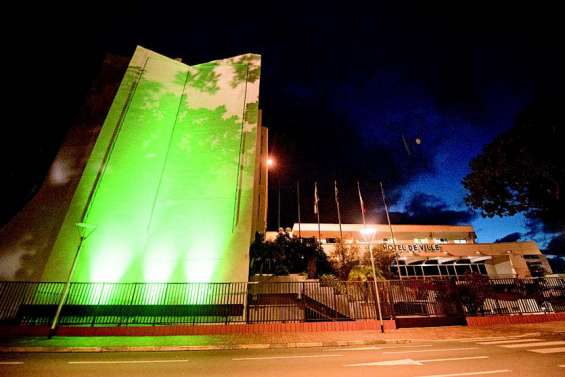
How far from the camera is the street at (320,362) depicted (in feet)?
18.5

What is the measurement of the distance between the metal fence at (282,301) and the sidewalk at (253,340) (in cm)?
131

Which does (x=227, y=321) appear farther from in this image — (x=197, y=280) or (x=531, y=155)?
(x=531, y=155)

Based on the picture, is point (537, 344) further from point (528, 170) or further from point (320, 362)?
point (528, 170)

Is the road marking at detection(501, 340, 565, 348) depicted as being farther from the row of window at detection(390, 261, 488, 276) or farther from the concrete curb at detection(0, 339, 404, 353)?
the row of window at detection(390, 261, 488, 276)

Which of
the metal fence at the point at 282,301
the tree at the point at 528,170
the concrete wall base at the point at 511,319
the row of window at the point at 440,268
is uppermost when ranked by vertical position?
the tree at the point at 528,170

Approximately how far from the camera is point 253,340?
9883 mm

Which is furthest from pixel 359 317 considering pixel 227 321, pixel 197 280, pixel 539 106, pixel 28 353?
pixel 539 106

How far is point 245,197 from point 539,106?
21495mm

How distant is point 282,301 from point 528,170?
68.0 ft

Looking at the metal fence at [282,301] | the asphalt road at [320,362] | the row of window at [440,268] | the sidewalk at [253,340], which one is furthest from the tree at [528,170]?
the row of window at [440,268]

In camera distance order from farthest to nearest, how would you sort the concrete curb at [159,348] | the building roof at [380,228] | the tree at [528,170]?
the building roof at [380,228], the tree at [528,170], the concrete curb at [159,348]

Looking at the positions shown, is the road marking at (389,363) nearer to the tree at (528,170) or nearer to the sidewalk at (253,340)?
the sidewalk at (253,340)

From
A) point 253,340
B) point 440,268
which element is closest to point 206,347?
point 253,340

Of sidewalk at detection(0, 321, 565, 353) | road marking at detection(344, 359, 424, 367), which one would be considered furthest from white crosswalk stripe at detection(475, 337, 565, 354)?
road marking at detection(344, 359, 424, 367)
